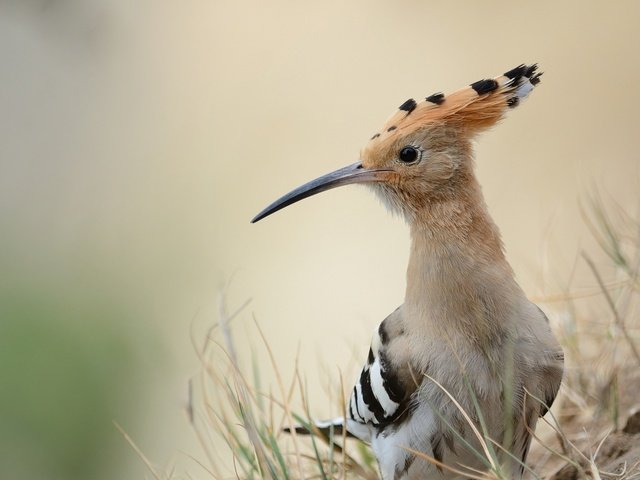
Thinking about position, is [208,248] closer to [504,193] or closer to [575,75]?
[504,193]

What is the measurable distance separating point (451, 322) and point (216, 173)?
3.54 metres

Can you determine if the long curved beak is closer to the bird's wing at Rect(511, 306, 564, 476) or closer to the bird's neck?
the bird's neck

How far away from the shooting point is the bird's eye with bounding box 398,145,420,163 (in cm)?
203

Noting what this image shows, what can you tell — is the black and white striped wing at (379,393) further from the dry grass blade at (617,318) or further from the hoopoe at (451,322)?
the dry grass blade at (617,318)

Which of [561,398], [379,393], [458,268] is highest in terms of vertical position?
[458,268]

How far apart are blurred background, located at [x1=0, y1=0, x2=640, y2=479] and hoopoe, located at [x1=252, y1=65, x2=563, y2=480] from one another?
77 centimetres

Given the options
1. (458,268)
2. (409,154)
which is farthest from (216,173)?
(458,268)

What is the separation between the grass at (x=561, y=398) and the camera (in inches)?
78.8

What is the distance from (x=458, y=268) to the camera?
197 cm

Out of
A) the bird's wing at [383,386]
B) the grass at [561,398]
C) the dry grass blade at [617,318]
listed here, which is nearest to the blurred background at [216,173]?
the grass at [561,398]

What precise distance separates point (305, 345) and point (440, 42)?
2183 mm

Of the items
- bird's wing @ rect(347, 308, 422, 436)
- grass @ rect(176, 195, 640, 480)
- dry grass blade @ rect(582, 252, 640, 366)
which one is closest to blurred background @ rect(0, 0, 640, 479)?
grass @ rect(176, 195, 640, 480)

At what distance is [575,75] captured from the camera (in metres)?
5.17

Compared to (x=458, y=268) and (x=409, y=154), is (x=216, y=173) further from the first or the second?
(x=458, y=268)
